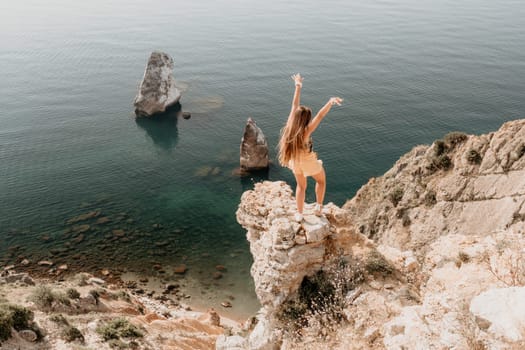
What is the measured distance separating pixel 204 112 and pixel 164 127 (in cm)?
762

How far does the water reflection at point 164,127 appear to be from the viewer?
54.4 meters

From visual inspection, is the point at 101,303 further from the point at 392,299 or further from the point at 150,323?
the point at 392,299

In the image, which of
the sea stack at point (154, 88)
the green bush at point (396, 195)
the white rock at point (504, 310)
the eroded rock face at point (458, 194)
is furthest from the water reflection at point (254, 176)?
the white rock at point (504, 310)

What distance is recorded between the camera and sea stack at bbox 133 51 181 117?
6184cm

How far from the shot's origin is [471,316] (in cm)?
683

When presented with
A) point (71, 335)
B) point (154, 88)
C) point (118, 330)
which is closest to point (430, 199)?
point (118, 330)

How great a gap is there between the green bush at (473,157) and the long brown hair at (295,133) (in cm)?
1825

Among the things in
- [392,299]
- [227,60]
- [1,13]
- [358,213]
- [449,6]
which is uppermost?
[449,6]

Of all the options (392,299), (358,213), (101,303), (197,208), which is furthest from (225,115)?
(392,299)

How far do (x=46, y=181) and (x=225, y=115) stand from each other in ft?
93.4

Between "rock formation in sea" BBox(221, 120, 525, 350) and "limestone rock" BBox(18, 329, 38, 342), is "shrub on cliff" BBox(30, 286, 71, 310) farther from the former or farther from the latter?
"rock formation in sea" BBox(221, 120, 525, 350)

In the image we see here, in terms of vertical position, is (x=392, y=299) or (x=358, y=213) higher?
(x=392, y=299)

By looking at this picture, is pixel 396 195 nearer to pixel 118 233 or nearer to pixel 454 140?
pixel 454 140

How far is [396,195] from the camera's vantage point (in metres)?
26.4
